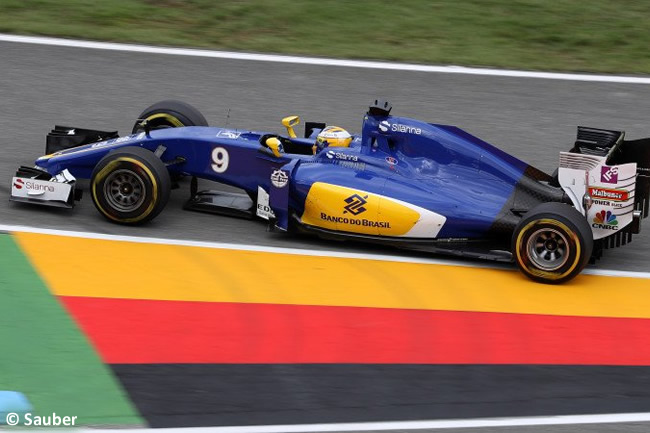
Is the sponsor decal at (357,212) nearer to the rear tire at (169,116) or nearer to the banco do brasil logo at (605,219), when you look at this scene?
the banco do brasil logo at (605,219)

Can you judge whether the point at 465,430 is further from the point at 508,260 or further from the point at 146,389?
the point at 508,260

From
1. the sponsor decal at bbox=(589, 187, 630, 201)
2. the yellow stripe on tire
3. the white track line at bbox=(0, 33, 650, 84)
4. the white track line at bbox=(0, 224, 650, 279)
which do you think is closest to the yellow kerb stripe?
the white track line at bbox=(0, 224, 650, 279)

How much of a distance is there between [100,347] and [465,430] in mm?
2478

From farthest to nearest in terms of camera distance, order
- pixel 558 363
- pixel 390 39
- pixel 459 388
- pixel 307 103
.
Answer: pixel 390 39 → pixel 307 103 → pixel 558 363 → pixel 459 388

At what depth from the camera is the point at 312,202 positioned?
9.48 metres

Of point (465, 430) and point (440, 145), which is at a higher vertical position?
point (440, 145)

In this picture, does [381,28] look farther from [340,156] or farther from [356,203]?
[356,203]


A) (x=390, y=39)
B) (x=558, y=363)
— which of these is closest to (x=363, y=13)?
(x=390, y=39)

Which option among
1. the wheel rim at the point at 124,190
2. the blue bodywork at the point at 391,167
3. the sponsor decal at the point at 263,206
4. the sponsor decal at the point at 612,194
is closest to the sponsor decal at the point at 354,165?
the blue bodywork at the point at 391,167

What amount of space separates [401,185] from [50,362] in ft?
11.1

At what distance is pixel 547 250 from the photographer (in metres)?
9.04

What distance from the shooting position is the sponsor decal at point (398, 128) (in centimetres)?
957

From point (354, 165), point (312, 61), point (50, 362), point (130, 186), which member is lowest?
point (50, 362)

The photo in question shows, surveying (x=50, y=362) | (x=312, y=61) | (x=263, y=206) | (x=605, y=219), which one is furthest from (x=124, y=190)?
(x=312, y=61)
